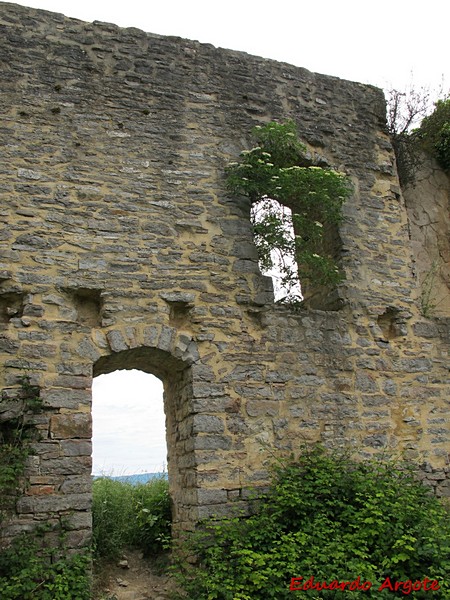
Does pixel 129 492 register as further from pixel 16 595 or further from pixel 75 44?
pixel 75 44

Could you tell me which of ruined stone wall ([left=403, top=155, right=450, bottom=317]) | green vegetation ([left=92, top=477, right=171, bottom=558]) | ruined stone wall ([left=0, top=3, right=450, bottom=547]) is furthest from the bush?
ruined stone wall ([left=403, top=155, right=450, bottom=317])

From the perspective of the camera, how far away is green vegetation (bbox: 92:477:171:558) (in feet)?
19.1

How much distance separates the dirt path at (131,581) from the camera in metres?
5.11

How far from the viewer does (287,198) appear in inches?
257

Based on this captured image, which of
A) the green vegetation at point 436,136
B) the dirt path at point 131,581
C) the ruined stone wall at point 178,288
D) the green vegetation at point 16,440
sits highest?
the green vegetation at point 436,136

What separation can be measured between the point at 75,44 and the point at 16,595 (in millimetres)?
5492

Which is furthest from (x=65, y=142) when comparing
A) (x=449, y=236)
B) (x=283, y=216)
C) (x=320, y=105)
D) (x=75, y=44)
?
(x=449, y=236)

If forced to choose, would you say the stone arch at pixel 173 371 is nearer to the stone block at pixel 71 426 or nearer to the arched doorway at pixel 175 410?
the arched doorway at pixel 175 410

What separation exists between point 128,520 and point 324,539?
8.39ft

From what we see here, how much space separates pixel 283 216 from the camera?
21.2 ft

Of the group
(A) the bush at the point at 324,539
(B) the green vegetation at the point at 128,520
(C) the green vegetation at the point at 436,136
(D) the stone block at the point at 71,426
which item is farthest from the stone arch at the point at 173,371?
(C) the green vegetation at the point at 436,136

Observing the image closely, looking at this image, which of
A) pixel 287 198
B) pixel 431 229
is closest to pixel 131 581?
pixel 287 198

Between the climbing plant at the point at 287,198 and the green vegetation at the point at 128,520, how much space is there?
2.74 metres

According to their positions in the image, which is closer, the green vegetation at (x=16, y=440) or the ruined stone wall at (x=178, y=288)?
the green vegetation at (x=16, y=440)
